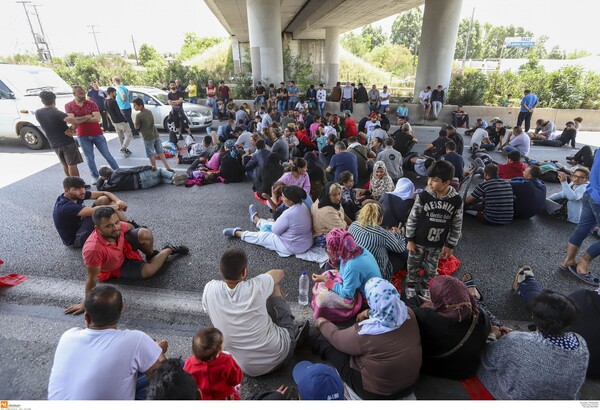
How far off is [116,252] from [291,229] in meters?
2.14

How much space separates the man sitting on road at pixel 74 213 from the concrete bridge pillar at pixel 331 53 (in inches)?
1233

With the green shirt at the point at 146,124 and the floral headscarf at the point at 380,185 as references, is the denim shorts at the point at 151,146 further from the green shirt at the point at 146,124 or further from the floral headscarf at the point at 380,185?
the floral headscarf at the point at 380,185

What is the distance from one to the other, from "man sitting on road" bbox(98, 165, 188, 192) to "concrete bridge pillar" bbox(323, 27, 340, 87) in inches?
1122

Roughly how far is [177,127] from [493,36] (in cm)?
8516

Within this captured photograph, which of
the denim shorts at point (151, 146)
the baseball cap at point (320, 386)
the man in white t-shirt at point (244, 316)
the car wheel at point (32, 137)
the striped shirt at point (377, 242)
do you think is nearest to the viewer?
the baseball cap at point (320, 386)

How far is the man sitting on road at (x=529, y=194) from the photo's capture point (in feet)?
17.8

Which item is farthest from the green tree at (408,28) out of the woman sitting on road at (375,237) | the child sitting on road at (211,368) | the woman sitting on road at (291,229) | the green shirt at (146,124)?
the child sitting on road at (211,368)

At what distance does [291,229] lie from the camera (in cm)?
444

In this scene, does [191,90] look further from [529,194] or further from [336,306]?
[336,306]

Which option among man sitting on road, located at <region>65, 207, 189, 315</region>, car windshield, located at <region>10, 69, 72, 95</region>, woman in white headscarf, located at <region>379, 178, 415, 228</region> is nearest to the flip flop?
woman in white headscarf, located at <region>379, 178, 415, 228</region>

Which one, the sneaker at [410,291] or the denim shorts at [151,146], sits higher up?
the denim shorts at [151,146]

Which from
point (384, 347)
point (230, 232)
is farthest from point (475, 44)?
point (384, 347)

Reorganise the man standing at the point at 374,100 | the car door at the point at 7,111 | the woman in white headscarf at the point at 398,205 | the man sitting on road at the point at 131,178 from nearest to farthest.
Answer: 1. the woman in white headscarf at the point at 398,205
2. the man sitting on road at the point at 131,178
3. the car door at the point at 7,111
4. the man standing at the point at 374,100

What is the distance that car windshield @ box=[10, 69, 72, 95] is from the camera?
30.7ft
